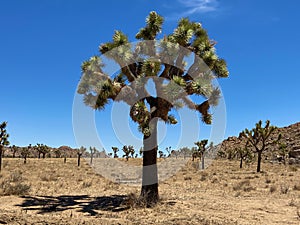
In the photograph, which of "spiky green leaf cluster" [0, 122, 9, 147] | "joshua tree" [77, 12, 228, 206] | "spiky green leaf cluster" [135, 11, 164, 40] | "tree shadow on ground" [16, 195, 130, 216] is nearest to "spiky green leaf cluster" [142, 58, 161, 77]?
"joshua tree" [77, 12, 228, 206]

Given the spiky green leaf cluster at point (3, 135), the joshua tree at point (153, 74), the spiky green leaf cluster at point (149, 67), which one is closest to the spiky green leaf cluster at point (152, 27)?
the joshua tree at point (153, 74)

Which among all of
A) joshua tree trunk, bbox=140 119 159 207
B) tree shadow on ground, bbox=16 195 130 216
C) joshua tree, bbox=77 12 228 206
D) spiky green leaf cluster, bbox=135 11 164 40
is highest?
spiky green leaf cluster, bbox=135 11 164 40

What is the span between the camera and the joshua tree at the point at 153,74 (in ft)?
35.4

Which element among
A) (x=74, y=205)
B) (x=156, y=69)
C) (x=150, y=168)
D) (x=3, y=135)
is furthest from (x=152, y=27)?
(x=3, y=135)

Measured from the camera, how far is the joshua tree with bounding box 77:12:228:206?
10781mm

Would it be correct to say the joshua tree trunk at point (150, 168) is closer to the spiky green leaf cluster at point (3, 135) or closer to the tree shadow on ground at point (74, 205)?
the tree shadow on ground at point (74, 205)

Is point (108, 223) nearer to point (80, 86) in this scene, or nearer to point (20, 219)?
point (20, 219)

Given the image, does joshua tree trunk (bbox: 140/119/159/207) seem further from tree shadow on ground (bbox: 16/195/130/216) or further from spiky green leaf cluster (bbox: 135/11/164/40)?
spiky green leaf cluster (bbox: 135/11/164/40)

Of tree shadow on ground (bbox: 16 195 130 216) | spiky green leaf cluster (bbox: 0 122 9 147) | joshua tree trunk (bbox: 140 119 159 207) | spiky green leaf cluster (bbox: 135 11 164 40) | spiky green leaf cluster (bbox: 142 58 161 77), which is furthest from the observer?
spiky green leaf cluster (bbox: 0 122 9 147)

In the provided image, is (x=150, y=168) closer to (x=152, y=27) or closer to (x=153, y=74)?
(x=153, y=74)

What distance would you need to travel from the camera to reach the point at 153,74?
10633mm

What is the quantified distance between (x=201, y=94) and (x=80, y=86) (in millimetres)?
4626

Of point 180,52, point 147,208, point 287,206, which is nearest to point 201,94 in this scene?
point 180,52

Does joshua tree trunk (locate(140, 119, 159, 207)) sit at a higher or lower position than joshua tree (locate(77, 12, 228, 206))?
lower
